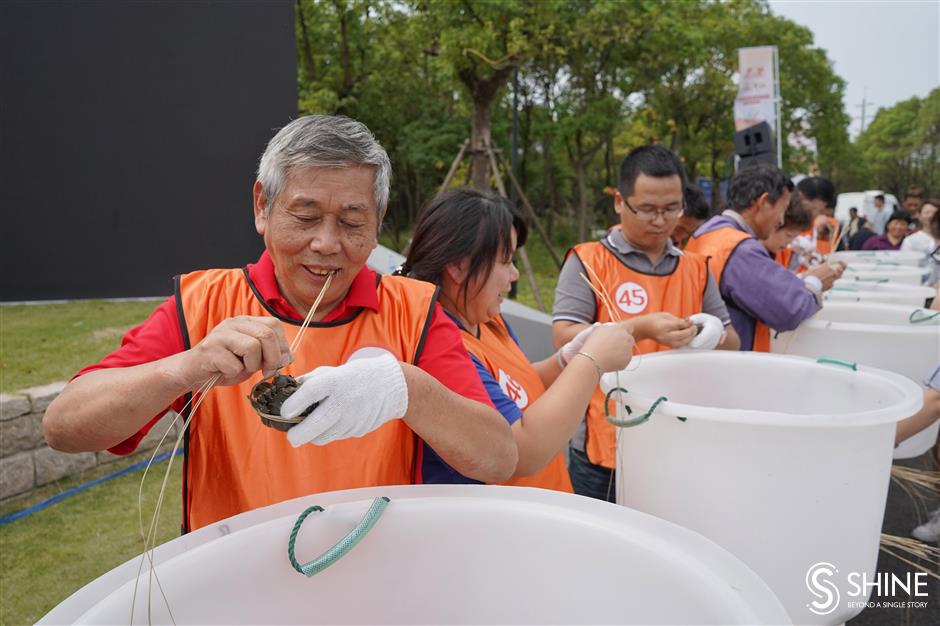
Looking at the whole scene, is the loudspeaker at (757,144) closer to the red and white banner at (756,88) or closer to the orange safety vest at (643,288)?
the orange safety vest at (643,288)

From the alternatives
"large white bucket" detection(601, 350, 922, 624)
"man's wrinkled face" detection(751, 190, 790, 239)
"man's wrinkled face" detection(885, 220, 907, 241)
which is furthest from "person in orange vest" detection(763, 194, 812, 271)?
"man's wrinkled face" detection(885, 220, 907, 241)

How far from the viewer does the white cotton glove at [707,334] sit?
196 cm

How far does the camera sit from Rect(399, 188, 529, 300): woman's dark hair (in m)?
1.51

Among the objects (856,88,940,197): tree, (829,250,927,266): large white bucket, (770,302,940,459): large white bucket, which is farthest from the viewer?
(856,88,940,197): tree

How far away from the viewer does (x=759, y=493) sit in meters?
1.31

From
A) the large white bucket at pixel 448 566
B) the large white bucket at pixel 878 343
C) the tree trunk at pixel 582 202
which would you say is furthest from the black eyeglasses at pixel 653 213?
the tree trunk at pixel 582 202

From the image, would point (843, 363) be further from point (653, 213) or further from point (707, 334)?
point (653, 213)

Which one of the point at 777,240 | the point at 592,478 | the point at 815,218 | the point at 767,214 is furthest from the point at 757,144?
the point at 592,478

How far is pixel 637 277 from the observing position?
2.27 meters

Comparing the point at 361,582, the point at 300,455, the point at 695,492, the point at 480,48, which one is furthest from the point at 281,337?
the point at 480,48

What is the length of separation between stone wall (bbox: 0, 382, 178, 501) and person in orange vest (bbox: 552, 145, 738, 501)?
1840 mm

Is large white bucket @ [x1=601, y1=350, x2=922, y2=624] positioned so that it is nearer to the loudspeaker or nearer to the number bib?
the number bib

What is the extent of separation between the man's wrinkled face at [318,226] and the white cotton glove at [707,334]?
116 cm

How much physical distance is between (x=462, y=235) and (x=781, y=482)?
2.84ft
